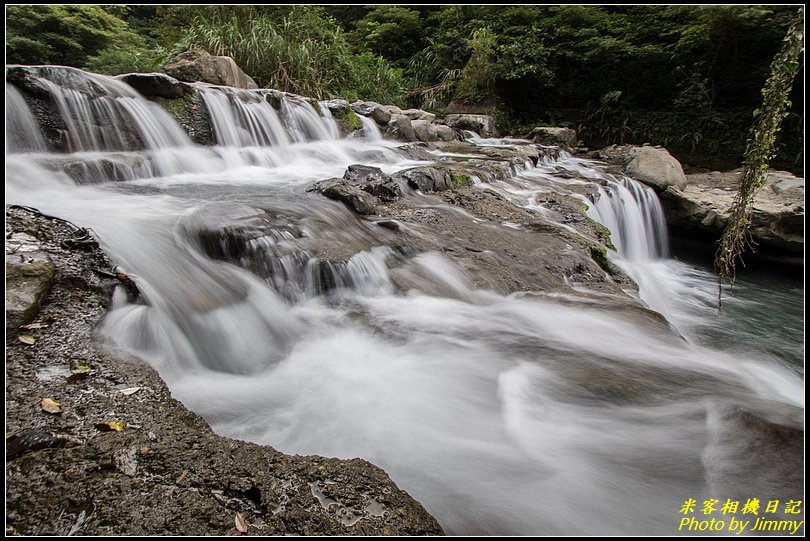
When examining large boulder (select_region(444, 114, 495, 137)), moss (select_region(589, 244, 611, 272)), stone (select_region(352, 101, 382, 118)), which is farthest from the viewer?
large boulder (select_region(444, 114, 495, 137))

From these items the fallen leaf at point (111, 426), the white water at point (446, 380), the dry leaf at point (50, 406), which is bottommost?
the white water at point (446, 380)

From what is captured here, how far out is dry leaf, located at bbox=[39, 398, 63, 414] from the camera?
1510 mm

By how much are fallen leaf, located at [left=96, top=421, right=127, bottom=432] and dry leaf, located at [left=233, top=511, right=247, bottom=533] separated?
57cm

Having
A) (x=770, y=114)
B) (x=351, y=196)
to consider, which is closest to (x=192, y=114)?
(x=351, y=196)

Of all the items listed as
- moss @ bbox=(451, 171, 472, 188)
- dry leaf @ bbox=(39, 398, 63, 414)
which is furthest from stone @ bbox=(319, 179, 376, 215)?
dry leaf @ bbox=(39, 398, 63, 414)

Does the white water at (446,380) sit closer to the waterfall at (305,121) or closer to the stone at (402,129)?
the waterfall at (305,121)

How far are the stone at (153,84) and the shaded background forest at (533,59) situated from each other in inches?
156

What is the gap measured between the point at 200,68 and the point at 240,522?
9.35 meters

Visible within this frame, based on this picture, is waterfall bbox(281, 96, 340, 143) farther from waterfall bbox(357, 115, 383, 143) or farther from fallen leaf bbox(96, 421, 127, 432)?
fallen leaf bbox(96, 421, 127, 432)

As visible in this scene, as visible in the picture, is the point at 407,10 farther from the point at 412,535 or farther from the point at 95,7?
the point at 412,535

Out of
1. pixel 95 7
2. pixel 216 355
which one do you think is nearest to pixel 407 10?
pixel 95 7

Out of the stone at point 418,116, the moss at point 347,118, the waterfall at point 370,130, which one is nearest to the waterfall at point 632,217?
the waterfall at point 370,130

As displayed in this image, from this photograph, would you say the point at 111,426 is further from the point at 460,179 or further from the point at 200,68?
the point at 200,68

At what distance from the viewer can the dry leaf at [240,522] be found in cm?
119
